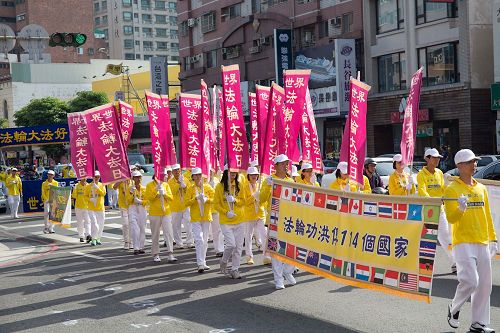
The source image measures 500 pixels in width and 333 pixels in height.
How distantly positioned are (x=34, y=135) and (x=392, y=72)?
18154 millimetres

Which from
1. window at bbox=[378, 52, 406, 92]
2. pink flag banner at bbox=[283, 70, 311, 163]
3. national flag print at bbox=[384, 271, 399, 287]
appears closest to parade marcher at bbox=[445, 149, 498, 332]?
national flag print at bbox=[384, 271, 399, 287]

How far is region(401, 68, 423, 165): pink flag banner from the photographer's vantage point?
11.6m

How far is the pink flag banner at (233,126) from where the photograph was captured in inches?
472

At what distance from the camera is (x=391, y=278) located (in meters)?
8.14

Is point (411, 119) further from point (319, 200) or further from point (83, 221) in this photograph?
point (83, 221)

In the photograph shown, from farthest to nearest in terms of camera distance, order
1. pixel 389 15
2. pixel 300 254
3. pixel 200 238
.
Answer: pixel 389 15 → pixel 200 238 → pixel 300 254

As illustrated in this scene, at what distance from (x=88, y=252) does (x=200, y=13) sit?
3966 cm

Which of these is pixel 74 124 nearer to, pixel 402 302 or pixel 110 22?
pixel 402 302

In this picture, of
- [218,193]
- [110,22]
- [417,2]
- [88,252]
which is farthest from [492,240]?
[110,22]

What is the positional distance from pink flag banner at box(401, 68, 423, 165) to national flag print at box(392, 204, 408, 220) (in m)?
3.77

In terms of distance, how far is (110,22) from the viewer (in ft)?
382

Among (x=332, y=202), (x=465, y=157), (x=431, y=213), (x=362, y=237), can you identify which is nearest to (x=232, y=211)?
(x=332, y=202)

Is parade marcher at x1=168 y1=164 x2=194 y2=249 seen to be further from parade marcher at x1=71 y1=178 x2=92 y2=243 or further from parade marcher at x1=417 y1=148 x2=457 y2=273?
parade marcher at x1=417 y1=148 x2=457 y2=273

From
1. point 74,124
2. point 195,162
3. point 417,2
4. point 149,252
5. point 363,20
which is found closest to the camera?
point 195,162
